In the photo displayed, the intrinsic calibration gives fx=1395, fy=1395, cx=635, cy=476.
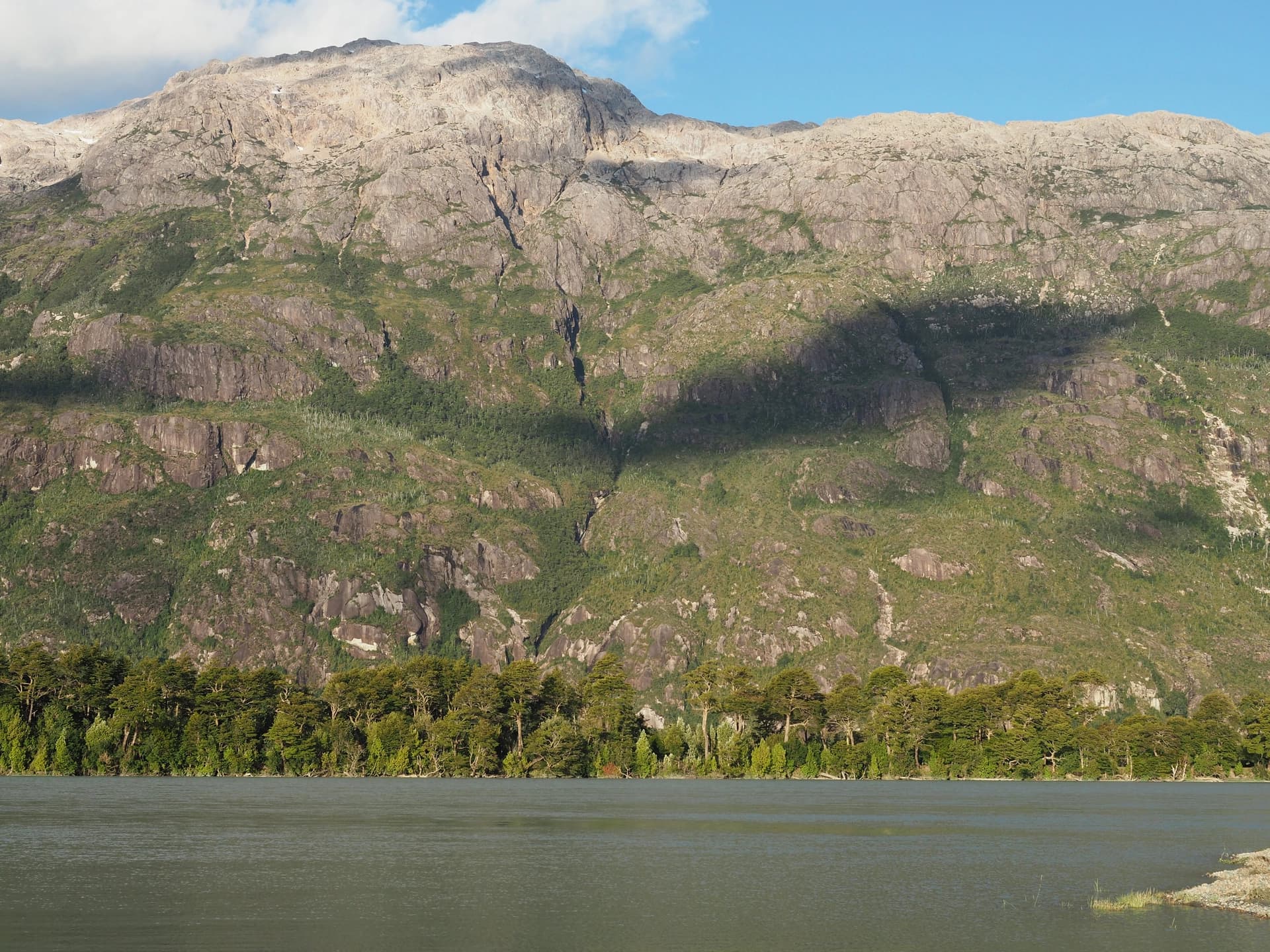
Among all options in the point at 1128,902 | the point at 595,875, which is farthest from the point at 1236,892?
the point at 595,875

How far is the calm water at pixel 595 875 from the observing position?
72312 millimetres

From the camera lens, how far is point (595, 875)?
98.5 m

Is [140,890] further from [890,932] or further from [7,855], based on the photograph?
[890,932]

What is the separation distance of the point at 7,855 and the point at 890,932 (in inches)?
2683

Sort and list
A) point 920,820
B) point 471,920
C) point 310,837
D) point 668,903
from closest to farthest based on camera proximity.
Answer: point 471,920 → point 668,903 → point 310,837 → point 920,820

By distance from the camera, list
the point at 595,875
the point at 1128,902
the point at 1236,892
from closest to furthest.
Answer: the point at 1128,902 → the point at 1236,892 → the point at 595,875

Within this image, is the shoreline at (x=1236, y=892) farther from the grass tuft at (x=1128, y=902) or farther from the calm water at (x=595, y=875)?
the calm water at (x=595, y=875)

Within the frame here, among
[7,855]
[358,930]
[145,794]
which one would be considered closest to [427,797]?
[145,794]

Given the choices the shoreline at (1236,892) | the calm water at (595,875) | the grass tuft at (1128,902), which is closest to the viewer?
the calm water at (595,875)

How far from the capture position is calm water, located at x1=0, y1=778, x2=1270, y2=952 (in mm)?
72312

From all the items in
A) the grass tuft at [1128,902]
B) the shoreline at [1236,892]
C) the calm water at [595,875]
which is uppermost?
the shoreline at [1236,892]

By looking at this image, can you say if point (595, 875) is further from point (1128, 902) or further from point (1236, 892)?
point (1236, 892)

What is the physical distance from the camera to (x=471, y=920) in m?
77.2

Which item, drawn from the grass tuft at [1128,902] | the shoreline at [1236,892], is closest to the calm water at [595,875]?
the grass tuft at [1128,902]
